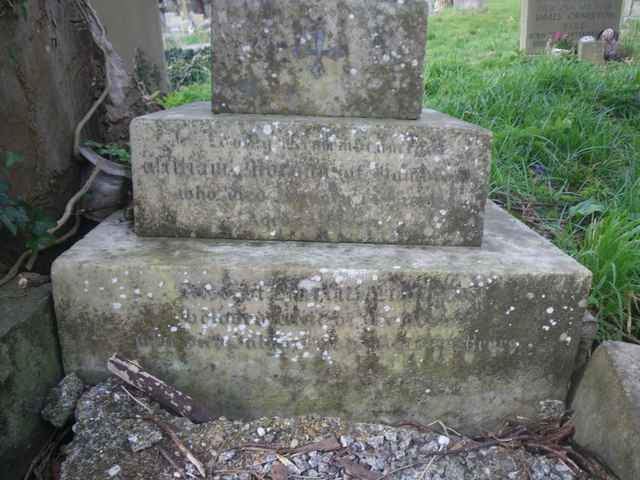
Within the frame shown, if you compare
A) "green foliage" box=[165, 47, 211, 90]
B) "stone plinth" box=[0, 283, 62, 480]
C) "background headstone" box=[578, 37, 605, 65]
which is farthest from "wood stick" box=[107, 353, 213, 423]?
"background headstone" box=[578, 37, 605, 65]

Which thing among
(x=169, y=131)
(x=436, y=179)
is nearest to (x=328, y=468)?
(x=436, y=179)

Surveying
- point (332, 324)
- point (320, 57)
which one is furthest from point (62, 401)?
point (320, 57)

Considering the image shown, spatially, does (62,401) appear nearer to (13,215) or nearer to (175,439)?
(175,439)

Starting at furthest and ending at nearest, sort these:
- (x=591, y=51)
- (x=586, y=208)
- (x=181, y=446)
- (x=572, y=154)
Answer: (x=591, y=51), (x=572, y=154), (x=586, y=208), (x=181, y=446)

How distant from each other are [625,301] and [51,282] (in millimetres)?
2317

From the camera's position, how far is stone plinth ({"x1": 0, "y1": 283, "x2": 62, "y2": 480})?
1.66 metres

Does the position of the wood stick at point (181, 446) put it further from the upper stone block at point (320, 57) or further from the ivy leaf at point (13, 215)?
the upper stone block at point (320, 57)

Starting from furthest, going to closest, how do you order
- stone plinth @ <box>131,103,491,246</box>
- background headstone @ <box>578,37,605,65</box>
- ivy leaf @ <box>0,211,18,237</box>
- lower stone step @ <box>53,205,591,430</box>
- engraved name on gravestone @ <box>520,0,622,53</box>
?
engraved name on gravestone @ <box>520,0,622,53</box> < background headstone @ <box>578,37,605,65</box> < stone plinth @ <box>131,103,491,246</box> < lower stone step @ <box>53,205,591,430</box> < ivy leaf @ <box>0,211,18,237</box>

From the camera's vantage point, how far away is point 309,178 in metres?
1.94

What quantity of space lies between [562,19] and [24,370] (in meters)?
8.27

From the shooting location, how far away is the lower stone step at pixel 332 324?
5.84ft

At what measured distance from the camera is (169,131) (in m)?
1.88

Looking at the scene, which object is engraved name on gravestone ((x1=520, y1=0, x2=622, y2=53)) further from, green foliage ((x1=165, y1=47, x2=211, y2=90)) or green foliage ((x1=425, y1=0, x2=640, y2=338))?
green foliage ((x1=165, y1=47, x2=211, y2=90))

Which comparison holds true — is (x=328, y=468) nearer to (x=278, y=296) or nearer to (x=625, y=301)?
(x=278, y=296)
